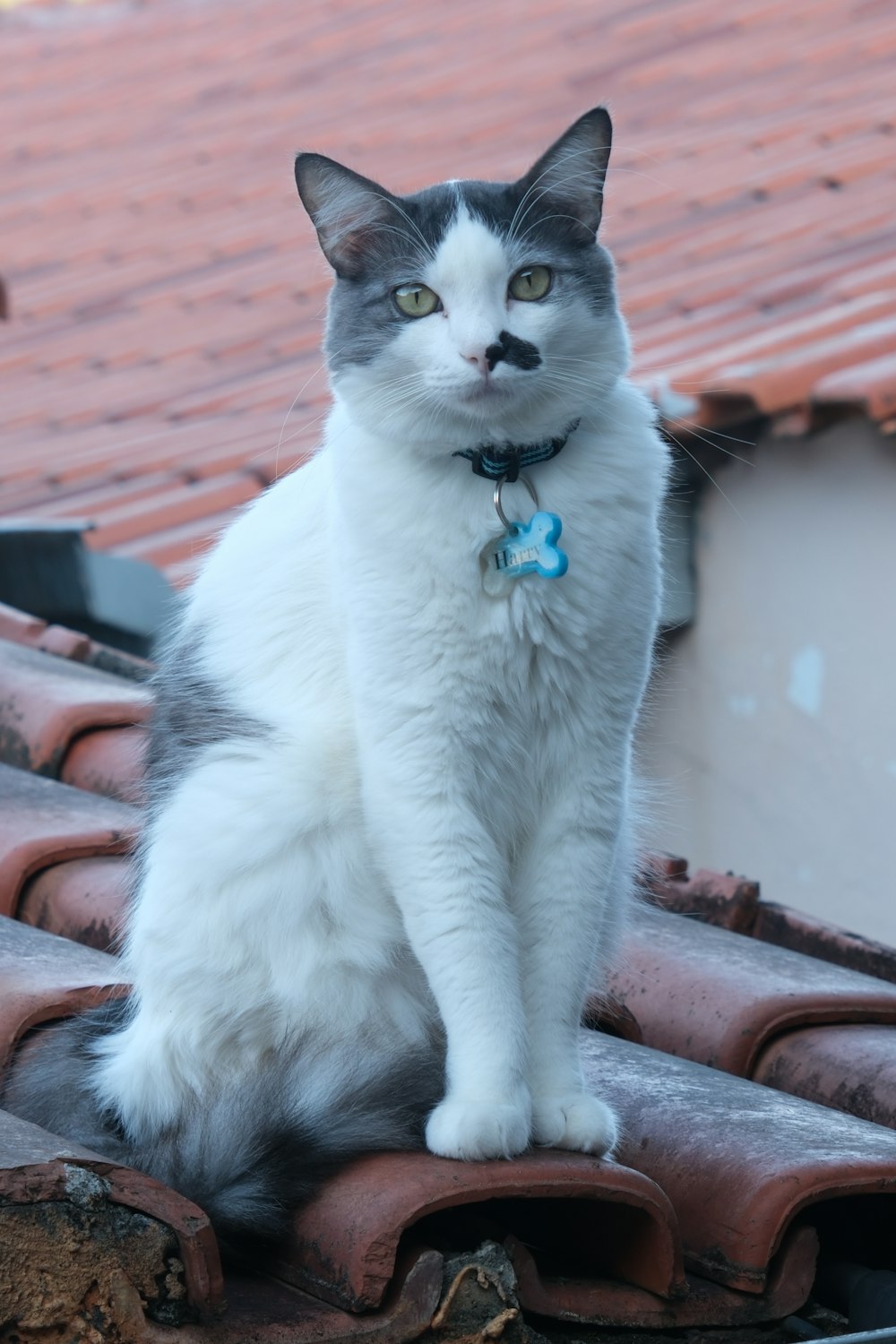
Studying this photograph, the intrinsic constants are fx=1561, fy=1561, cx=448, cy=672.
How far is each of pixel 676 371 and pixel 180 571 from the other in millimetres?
1190

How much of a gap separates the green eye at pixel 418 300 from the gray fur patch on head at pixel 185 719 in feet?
1.60

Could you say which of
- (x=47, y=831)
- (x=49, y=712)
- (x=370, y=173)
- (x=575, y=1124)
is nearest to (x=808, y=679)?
(x=49, y=712)

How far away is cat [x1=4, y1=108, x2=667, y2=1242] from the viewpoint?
1.62 meters

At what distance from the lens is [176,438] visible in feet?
13.9

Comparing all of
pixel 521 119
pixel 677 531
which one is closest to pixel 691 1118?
pixel 677 531

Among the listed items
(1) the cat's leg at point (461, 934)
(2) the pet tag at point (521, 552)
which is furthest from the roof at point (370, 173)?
(1) the cat's leg at point (461, 934)

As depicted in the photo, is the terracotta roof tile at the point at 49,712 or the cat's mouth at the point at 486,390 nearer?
the cat's mouth at the point at 486,390

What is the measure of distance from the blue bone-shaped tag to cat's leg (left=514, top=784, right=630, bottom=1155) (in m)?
0.26

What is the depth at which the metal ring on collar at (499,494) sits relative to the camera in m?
1.64

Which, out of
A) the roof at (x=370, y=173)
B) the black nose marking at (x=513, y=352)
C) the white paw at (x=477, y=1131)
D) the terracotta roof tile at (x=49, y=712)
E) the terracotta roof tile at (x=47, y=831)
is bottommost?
the white paw at (x=477, y=1131)

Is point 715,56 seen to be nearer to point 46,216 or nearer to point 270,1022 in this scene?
point 46,216

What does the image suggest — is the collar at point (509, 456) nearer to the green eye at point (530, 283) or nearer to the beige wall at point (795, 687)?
the green eye at point (530, 283)

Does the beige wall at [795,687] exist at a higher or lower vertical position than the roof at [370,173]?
lower

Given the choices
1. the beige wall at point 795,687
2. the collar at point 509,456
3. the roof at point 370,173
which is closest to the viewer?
the collar at point 509,456
